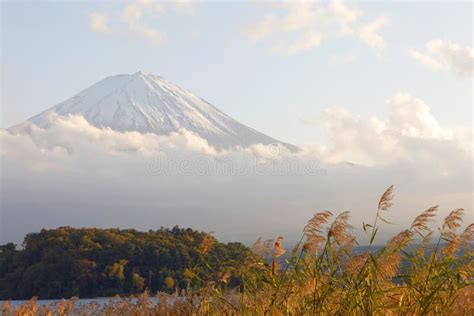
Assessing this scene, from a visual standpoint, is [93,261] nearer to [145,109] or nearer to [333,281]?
[333,281]

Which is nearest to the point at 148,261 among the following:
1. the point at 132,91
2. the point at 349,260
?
the point at 349,260

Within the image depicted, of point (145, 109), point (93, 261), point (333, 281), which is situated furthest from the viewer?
point (145, 109)

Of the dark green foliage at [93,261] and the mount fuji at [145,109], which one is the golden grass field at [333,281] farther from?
the mount fuji at [145,109]

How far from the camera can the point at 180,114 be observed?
95812 millimetres

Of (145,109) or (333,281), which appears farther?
(145,109)

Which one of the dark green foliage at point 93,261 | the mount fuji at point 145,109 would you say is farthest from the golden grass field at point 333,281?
the mount fuji at point 145,109

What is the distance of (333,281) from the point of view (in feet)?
25.9

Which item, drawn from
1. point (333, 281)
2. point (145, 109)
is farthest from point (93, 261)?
point (145, 109)

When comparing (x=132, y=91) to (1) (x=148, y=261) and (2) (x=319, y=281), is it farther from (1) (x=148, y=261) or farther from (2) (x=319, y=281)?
(2) (x=319, y=281)

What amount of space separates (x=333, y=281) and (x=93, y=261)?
55.9ft

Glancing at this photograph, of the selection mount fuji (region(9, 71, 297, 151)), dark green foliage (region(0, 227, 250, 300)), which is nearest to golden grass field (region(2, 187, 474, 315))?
dark green foliage (region(0, 227, 250, 300))

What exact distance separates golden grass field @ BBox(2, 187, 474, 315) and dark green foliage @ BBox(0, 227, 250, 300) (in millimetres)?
12727

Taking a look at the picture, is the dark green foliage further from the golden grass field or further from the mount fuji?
the mount fuji

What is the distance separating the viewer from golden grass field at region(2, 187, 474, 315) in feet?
24.9
